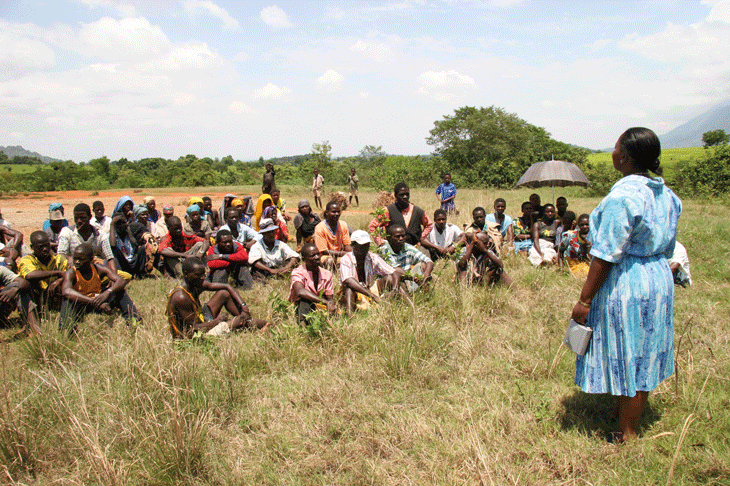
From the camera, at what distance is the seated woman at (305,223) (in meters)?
8.17

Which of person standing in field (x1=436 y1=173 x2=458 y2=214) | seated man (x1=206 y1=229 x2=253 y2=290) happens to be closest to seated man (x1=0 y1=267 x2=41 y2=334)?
seated man (x1=206 y1=229 x2=253 y2=290)

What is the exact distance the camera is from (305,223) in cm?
834

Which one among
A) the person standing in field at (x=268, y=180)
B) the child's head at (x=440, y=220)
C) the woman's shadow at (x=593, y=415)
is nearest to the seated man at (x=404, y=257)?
the child's head at (x=440, y=220)

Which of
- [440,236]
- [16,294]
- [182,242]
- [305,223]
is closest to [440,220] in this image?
[440,236]

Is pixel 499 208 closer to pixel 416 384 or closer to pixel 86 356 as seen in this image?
pixel 416 384

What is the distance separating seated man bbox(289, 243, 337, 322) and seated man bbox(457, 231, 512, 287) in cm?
169

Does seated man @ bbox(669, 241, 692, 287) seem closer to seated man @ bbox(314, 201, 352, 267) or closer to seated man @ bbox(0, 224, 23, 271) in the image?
seated man @ bbox(314, 201, 352, 267)

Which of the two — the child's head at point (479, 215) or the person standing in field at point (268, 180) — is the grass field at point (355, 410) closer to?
the child's head at point (479, 215)

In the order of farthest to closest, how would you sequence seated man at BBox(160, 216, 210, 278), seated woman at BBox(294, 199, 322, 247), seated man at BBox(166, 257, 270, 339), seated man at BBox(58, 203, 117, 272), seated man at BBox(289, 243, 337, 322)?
seated woman at BBox(294, 199, 322, 247), seated man at BBox(160, 216, 210, 278), seated man at BBox(58, 203, 117, 272), seated man at BBox(289, 243, 337, 322), seated man at BBox(166, 257, 270, 339)

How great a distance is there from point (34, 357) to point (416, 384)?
341 cm

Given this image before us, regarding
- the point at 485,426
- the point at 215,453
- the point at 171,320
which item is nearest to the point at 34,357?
the point at 171,320

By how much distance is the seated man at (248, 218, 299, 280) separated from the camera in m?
7.03

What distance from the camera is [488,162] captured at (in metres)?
34.2

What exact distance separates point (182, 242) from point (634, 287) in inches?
265
